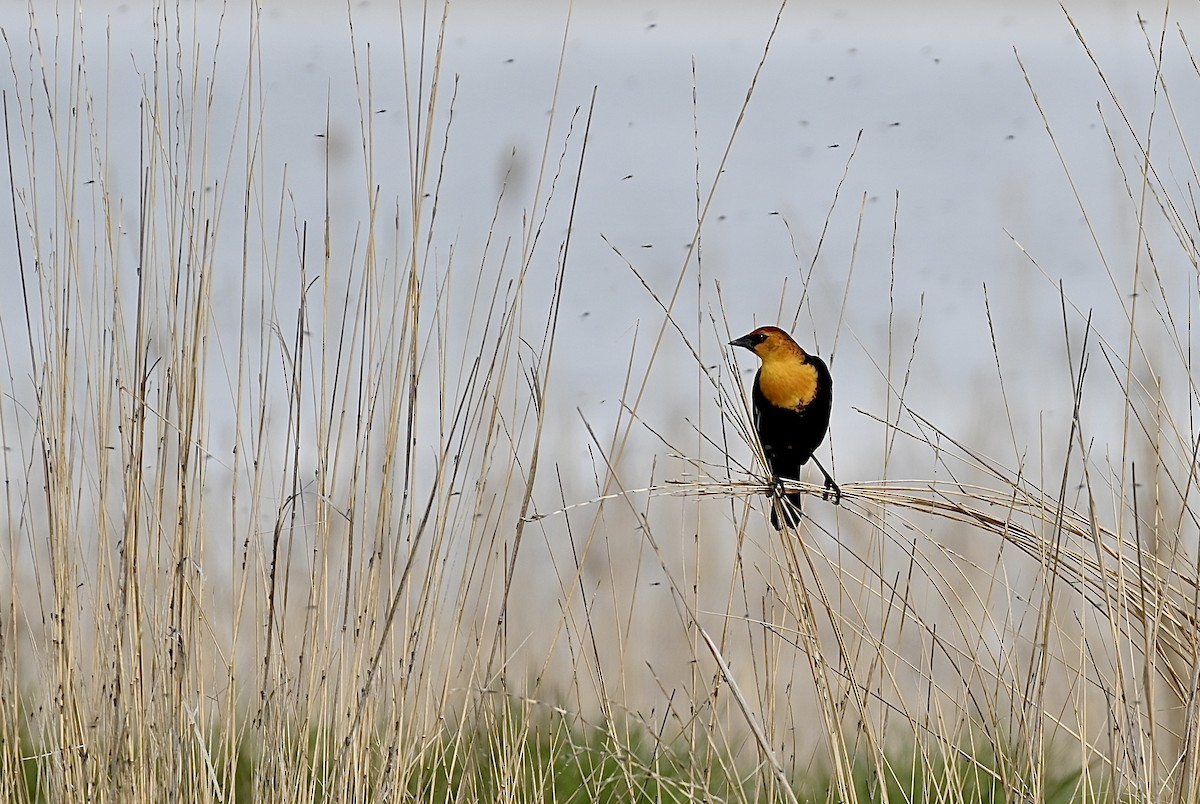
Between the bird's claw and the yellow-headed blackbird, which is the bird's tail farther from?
the yellow-headed blackbird

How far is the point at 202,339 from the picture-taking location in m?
1.54

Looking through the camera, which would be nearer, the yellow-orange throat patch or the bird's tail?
the bird's tail

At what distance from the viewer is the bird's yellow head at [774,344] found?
2104 millimetres

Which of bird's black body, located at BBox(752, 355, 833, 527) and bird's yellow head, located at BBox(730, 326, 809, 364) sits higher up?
bird's yellow head, located at BBox(730, 326, 809, 364)

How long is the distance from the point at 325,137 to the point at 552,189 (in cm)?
30

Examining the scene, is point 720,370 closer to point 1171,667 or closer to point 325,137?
point 325,137

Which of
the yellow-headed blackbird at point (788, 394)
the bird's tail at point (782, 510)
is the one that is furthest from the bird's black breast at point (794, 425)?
the bird's tail at point (782, 510)

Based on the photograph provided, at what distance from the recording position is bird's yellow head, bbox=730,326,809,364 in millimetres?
2104

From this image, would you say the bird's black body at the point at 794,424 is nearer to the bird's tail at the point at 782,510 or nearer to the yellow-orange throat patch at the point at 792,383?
the yellow-orange throat patch at the point at 792,383

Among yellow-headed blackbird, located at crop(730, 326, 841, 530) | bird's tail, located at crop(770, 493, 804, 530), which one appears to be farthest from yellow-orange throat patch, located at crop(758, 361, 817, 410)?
bird's tail, located at crop(770, 493, 804, 530)

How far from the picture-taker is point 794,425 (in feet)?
6.97

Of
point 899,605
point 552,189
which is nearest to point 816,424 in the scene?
point 899,605

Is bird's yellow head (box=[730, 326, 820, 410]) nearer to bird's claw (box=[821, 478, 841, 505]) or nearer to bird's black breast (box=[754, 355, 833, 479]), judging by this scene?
bird's black breast (box=[754, 355, 833, 479])

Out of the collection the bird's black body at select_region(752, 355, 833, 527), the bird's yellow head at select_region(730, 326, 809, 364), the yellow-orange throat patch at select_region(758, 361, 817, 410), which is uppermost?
the bird's yellow head at select_region(730, 326, 809, 364)
